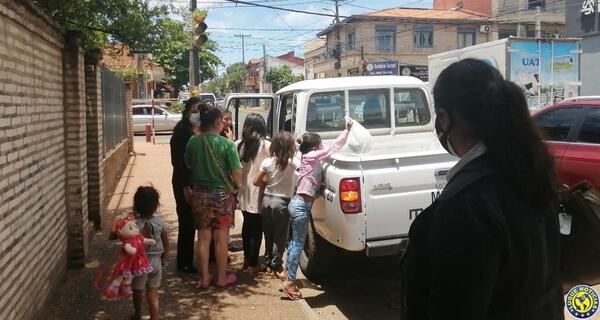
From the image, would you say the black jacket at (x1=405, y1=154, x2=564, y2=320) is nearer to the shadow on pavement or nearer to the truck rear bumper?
the truck rear bumper

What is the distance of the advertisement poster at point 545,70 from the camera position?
1419 centimetres

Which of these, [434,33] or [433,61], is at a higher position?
[434,33]

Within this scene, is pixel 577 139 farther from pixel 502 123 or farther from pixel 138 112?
pixel 138 112

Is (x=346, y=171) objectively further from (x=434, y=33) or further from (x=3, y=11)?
(x=434, y=33)

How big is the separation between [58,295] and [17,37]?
2.22 metres

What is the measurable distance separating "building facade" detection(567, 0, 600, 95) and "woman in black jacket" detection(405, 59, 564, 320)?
2067 centimetres

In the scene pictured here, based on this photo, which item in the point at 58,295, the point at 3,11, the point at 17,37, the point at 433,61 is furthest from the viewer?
the point at 433,61

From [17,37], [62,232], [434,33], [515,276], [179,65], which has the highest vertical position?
[434,33]

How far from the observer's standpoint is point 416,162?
15.1 ft

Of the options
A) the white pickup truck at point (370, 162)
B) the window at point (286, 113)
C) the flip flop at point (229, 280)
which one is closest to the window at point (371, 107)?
the white pickup truck at point (370, 162)

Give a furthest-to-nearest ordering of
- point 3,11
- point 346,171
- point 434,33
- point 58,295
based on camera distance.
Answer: point 434,33 → point 58,295 → point 346,171 → point 3,11

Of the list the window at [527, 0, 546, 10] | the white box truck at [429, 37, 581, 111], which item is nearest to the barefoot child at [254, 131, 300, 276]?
the white box truck at [429, 37, 581, 111]

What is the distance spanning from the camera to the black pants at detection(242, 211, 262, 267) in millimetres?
5629

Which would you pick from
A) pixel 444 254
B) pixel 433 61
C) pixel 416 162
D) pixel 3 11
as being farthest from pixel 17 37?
pixel 433 61
